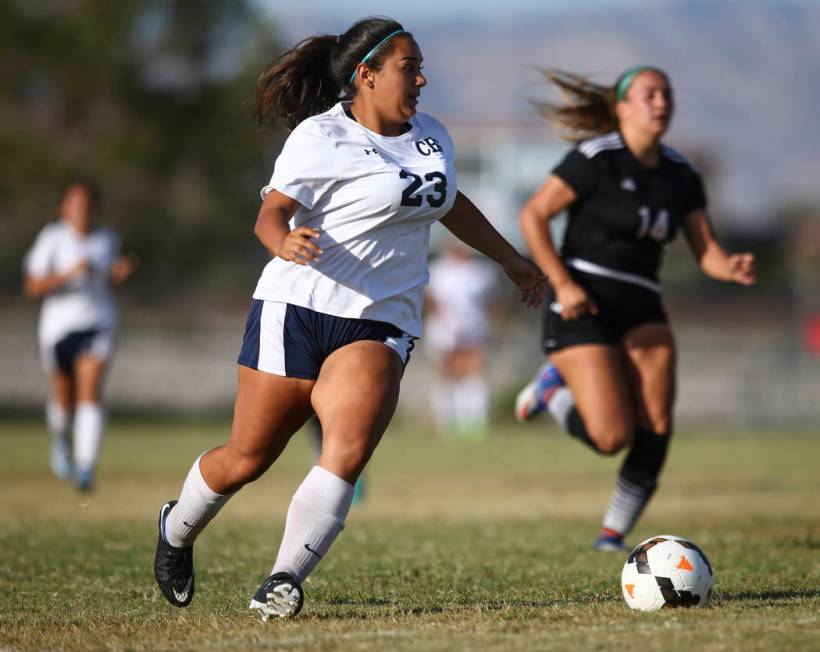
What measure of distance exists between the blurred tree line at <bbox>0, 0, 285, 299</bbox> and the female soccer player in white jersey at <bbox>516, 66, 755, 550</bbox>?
2796cm

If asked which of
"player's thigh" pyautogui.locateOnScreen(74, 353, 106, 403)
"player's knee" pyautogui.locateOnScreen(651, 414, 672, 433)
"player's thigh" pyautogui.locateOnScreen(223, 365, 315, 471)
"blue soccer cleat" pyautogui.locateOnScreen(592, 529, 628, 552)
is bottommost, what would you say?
"player's thigh" pyautogui.locateOnScreen(74, 353, 106, 403)

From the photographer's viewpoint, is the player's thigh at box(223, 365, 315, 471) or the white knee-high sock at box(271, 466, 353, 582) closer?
the white knee-high sock at box(271, 466, 353, 582)

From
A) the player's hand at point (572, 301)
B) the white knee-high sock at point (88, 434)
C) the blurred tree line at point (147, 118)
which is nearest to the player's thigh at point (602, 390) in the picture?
the player's hand at point (572, 301)

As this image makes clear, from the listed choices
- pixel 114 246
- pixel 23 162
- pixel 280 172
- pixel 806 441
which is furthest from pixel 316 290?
pixel 23 162

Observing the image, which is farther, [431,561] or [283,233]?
[431,561]

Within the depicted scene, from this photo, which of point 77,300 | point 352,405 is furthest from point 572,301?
point 77,300

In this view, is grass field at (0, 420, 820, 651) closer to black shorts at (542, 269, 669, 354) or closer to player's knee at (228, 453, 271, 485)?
player's knee at (228, 453, 271, 485)

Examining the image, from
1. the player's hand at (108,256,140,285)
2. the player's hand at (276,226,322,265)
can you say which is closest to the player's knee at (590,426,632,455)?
the player's hand at (276,226,322,265)

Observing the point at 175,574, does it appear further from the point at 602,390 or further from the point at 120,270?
the point at 120,270

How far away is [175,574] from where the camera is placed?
230 inches

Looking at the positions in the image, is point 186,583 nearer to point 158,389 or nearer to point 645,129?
point 645,129

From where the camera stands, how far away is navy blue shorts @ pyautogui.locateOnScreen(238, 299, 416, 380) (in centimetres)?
546

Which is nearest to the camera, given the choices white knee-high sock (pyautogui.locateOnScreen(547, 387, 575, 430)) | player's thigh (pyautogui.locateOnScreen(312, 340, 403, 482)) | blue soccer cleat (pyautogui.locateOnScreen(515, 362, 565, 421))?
player's thigh (pyautogui.locateOnScreen(312, 340, 403, 482))

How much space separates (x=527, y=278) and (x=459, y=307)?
687 inches
